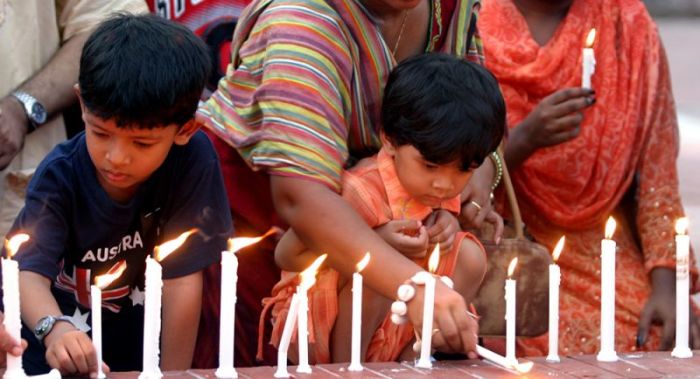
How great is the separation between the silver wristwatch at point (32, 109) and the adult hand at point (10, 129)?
0.6 inches

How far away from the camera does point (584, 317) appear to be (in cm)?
518

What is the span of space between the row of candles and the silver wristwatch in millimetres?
737

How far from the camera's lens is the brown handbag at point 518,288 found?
436 cm

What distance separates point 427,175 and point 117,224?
2.53ft

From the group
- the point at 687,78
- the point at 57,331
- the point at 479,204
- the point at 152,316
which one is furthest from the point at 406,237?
the point at 687,78

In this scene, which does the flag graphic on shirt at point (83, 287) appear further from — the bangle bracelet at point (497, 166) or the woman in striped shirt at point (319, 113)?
the bangle bracelet at point (497, 166)

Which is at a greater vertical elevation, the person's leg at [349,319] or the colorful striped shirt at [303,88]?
the colorful striped shirt at [303,88]

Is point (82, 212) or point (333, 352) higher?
point (82, 212)

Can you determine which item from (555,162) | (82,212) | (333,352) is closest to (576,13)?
(555,162)

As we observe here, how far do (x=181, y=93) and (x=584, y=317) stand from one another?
1982 mm

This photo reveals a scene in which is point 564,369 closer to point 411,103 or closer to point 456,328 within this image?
point 456,328

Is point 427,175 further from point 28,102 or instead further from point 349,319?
point 28,102

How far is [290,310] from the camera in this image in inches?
135

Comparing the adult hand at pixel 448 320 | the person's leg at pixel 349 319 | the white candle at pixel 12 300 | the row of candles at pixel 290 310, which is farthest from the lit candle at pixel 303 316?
the white candle at pixel 12 300
